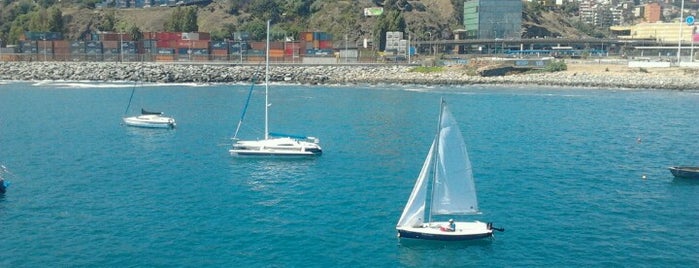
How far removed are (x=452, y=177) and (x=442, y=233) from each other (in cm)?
240

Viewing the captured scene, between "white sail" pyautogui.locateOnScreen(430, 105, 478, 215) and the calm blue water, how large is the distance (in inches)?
67.1

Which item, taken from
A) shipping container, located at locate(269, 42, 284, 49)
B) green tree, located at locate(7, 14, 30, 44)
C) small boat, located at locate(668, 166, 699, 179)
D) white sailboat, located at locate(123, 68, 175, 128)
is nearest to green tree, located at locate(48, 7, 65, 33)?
green tree, located at locate(7, 14, 30, 44)

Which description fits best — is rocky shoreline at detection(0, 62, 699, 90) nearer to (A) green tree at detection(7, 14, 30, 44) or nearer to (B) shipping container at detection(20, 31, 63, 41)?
(B) shipping container at detection(20, 31, 63, 41)

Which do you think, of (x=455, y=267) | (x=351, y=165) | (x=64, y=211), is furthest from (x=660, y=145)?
(x=64, y=211)

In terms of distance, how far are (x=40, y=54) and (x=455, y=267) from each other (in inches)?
5338

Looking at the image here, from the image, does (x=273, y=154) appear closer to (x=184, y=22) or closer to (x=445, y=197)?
(x=445, y=197)

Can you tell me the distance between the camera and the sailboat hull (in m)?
27.3

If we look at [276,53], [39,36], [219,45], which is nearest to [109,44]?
[39,36]

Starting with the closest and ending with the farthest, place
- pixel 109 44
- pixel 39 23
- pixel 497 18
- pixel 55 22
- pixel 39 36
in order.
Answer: pixel 109 44, pixel 39 36, pixel 55 22, pixel 39 23, pixel 497 18

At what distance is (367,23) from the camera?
184 metres

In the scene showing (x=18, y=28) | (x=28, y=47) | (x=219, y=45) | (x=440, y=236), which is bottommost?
(x=440, y=236)

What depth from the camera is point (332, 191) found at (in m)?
36.1

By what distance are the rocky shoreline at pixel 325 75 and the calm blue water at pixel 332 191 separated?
40.8 m

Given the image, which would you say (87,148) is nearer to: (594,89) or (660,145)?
(660,145)
